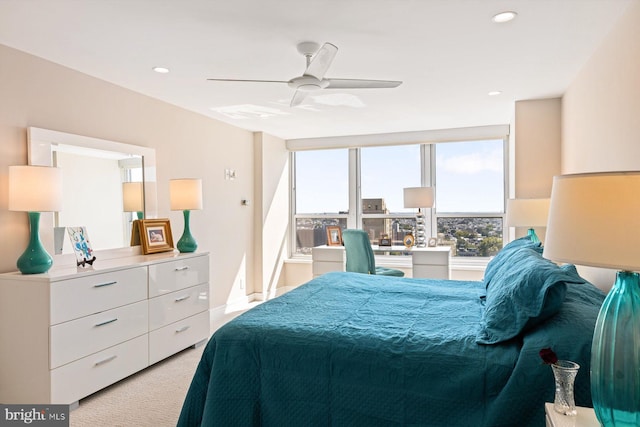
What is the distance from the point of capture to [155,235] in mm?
4004

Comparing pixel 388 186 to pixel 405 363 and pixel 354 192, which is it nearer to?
pixel 354 192

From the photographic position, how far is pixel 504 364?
1.73 m

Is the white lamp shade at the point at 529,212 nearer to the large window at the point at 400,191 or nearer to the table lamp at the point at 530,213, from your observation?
the table lamp at the point at 530,213

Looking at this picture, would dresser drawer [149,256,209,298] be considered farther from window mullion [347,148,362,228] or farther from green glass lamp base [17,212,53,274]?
window mullion [347,148,362,228]

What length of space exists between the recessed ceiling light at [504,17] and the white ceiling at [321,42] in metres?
0.05

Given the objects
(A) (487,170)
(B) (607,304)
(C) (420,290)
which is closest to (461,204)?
(A) (487,170)

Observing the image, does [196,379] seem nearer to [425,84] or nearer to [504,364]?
[504,364]

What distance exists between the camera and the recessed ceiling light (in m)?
2.40

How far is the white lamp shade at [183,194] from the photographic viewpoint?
13.4 feet

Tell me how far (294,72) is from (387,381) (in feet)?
8.16

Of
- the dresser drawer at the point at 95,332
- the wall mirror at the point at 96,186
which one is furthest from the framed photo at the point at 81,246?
the dresser drawer at the point at 95,332

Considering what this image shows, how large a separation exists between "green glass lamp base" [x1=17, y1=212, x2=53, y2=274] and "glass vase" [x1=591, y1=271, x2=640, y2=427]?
3.07 meters

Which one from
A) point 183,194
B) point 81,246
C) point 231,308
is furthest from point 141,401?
point 231,308

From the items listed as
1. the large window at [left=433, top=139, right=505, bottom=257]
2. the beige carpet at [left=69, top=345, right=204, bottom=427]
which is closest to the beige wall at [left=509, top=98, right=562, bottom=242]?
the large window at [left=433, top=139, right=505, bottom=257]
